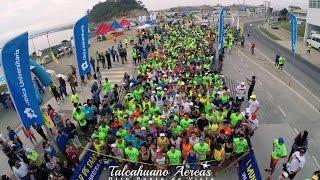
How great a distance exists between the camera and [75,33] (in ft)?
50.2

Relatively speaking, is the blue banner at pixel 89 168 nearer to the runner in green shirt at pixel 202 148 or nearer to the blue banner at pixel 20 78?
the blue banner at pixel 20 78

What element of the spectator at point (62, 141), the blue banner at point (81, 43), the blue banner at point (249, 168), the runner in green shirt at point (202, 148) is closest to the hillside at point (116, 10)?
the blue banner at point (81, 43)

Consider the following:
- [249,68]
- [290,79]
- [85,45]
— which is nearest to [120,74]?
[85,45]

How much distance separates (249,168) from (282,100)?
9736 millimetres

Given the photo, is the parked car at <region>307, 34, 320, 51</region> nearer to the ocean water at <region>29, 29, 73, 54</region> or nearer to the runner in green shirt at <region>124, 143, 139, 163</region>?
the runner in green shirt at <region>124, 143, 139, 163</region>

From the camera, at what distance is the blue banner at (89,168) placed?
1031 centimetres

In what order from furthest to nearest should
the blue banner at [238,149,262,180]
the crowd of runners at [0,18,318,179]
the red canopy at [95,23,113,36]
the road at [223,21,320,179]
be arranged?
the red canopy at [95,23,113,36] < the road at [223,21,320,179] < the crowd of runners at [0,18,318,179] < the blue banner at [238,149,262,180]

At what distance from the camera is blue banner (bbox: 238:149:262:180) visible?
388 inches

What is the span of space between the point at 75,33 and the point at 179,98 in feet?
18.9

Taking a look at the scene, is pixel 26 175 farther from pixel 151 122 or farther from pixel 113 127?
pixel 151 122

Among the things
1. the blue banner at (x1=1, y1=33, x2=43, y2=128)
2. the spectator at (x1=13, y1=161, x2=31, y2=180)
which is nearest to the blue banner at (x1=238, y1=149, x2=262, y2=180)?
the spectator at (x1=13, y1=161, x2=31, y2=180)

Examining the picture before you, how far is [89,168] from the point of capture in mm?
10961

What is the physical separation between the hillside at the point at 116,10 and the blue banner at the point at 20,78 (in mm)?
81570

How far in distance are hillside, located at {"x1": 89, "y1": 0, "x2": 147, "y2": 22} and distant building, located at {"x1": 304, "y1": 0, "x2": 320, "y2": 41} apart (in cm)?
5896
